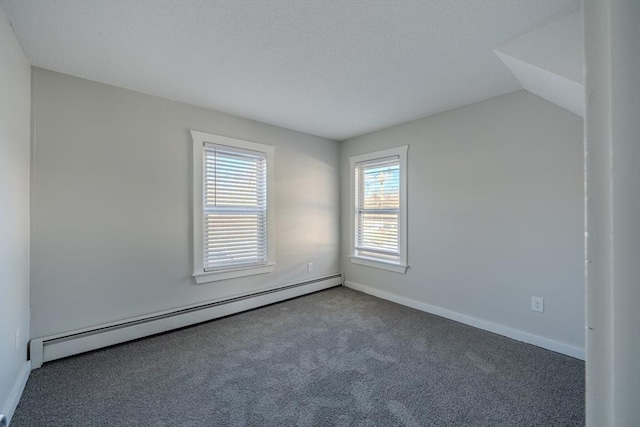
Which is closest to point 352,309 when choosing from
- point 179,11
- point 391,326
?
point 391,326

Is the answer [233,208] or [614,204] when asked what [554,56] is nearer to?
[614,204]

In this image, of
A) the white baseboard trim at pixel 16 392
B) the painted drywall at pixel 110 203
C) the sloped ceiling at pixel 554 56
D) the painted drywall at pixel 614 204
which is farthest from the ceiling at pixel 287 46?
the white baseboard trim at pixel 16 392

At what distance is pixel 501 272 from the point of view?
9.28 ft

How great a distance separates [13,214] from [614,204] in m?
2.78

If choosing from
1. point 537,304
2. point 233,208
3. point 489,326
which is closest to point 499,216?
point 537,304

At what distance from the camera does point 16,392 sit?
6.13 feet

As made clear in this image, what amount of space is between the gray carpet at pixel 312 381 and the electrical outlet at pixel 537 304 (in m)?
0.34

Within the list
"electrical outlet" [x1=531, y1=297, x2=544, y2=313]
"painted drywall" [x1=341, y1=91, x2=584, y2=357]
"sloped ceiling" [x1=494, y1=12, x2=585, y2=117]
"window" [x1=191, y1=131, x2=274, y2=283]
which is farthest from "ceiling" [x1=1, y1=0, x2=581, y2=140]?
"electrical outlet" [x1=531, y1=297, x2=544, y2=313]

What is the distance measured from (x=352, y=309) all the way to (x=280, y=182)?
6.03ft

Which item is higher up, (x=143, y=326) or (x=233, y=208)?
(x=233, y=208)

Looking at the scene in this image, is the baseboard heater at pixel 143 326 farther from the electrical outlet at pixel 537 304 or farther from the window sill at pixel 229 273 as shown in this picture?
the electrical outlet at pixel 537 304

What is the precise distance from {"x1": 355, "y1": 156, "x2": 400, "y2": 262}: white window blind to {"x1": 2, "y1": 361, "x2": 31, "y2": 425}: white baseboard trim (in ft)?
11.6

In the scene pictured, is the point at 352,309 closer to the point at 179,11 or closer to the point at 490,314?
the point at 490,314

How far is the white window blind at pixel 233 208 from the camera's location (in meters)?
3.20
